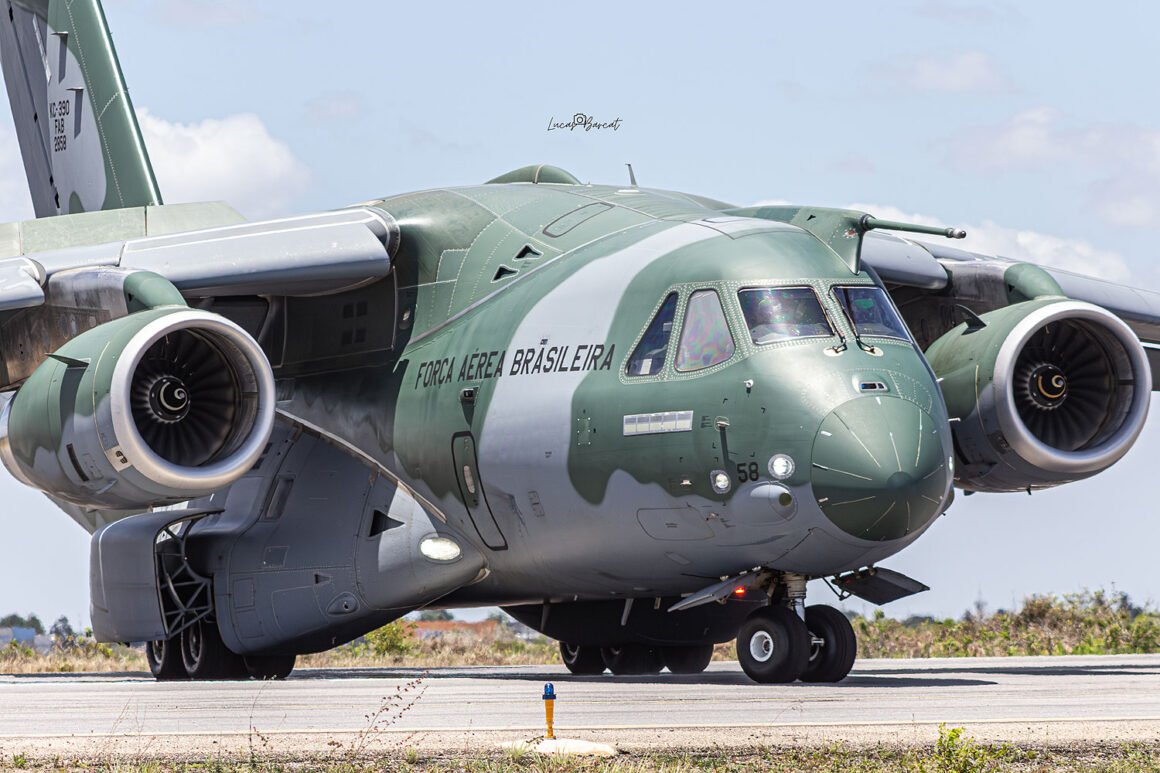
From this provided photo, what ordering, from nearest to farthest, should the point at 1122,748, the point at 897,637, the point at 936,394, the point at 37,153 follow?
the point at 1122,748 < the point at 936,394 < the point at 37,153 < the point at 897,637

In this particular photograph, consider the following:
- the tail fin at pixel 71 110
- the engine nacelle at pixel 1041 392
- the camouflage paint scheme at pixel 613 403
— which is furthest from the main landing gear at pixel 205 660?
the engine nacelle at pixel 1041 392

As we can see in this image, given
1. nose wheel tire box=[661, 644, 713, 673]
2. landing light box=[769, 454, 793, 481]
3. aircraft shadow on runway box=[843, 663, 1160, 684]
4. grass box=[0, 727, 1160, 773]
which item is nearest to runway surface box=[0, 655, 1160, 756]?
grass box=[0, 727, 1160, 773]

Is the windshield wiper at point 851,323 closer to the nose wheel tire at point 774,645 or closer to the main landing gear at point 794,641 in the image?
the main landing gear at point 794,641

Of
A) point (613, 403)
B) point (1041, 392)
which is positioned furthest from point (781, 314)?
point (1041, 392)

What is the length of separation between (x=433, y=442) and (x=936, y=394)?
470cm

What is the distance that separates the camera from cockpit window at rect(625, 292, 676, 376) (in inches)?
513

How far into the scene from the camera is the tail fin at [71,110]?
20.5 meters

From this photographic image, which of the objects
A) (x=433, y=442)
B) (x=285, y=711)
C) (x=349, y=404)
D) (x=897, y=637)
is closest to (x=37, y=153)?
(x=349, y=404)

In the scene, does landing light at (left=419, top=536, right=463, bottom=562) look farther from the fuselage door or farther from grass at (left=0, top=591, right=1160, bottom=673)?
grass at (left=0, top=591, right=1160, bottom=673)

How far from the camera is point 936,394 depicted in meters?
12.7

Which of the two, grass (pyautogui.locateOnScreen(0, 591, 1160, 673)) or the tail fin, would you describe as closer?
the tail fin

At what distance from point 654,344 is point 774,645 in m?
2.61

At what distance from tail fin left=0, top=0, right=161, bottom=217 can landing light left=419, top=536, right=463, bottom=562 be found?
7.59 m

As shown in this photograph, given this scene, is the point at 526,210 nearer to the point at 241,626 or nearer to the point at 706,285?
the point at 706,285
